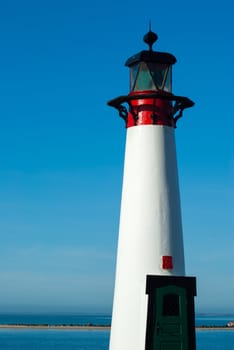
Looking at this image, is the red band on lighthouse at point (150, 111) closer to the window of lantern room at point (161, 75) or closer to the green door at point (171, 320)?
the window of lantern room at point (161, 75)

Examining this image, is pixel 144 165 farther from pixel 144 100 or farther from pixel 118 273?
pixel 118 273

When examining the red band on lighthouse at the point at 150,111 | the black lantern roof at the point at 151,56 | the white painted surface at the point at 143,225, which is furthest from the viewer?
the black lantern roof at the point at 151,56

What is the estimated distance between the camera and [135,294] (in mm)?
10234

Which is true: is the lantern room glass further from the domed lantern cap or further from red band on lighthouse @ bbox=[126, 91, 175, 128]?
red band on lighthouse @ bbox=[126, 91, 175, 128]

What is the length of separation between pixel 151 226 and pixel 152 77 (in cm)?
249

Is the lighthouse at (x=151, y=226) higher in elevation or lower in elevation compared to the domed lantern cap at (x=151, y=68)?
lower

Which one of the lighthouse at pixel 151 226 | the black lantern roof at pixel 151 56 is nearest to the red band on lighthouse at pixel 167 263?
the lighthouse at pixel 151 226

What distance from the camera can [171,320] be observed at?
32.9 feet

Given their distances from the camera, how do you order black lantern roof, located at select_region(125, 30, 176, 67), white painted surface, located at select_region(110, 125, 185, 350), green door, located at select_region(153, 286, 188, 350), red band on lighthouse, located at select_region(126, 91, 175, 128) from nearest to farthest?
green door, located at select_region(153, 286, 188, 350), white painted surface, located at select_region(110, 125, 185, 350), red band on lighthouse, located at select_region(126, 91, 175, 128), black lantern roof, located at select_region(125, 30, 176, 67)

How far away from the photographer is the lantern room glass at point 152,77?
10812mm

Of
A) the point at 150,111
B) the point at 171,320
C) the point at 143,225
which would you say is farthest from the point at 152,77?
the point at 171,320

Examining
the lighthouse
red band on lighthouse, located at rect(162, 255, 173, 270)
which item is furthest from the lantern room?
red band on lighthouse, located at rect(162, 255, 173, 270)

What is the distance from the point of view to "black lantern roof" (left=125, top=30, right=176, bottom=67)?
1077 centimetres

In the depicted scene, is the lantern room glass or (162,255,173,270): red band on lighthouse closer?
(162,255,173,270): red band on lighthouse
